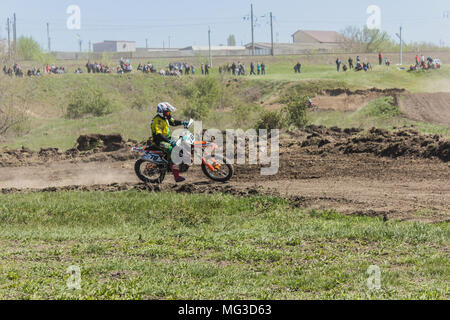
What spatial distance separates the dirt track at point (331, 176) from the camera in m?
13.0

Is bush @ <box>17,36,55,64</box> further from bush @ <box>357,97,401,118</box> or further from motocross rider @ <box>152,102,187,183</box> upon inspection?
motocross rider @ <box>152,102,187,183</box>

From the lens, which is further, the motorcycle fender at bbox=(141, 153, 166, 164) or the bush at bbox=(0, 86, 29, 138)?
the bush at bbox=(0, 86, 29, 138)

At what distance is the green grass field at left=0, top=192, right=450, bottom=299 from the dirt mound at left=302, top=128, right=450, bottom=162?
5.56 m

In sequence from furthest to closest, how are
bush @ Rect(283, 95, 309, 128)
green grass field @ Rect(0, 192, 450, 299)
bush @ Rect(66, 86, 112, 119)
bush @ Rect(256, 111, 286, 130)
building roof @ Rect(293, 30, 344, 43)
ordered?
1. building roof @ Rect(293, 30, 344, 43)
2. bush @ Rect(66, 86, 112, 119)
3. bush @ Rect(283, 95, 309, 128)
4. bush @ Rect(256, 111, 286, 130)
5. green grass field @ Rect(0, 192, 450, 299)

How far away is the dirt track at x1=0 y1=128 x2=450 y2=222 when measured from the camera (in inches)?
511

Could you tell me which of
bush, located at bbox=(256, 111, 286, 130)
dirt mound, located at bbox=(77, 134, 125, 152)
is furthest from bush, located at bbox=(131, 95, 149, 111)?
dirt mound, located at bbox=(77, 134, 125, 152)

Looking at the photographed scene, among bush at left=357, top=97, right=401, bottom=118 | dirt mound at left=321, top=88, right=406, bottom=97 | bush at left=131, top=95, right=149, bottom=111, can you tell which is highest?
dirt mound at left=321, top=88, right=406, bottom=97

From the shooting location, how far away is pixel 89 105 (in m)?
46.6

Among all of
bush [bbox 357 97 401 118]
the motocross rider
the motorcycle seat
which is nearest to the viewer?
the motocross rider

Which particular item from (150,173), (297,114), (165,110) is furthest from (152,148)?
(297,114)

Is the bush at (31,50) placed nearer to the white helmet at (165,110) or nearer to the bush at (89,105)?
the bush at (89,105)

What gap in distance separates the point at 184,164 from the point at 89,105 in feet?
110

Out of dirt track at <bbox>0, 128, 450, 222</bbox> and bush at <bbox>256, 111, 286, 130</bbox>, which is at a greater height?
bush at <bbox>256, 111, 286, 130</bbox>
